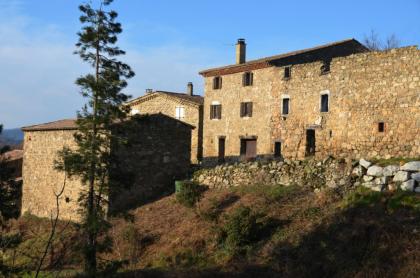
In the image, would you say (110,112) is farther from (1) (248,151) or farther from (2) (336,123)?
(1) (248,151)

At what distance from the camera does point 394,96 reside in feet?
81.6

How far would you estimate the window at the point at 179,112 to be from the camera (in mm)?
43125

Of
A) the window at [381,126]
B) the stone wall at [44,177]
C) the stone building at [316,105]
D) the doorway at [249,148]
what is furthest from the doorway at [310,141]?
the stone wall at [44,177]

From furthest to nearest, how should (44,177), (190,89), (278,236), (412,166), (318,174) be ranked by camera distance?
(190,89), (44,177), (318,174), (412,166), (278,236)

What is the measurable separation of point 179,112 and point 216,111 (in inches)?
185

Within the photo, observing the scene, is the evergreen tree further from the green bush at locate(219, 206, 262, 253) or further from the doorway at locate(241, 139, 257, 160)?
the doorway at locate(241, 139, 257, 160)

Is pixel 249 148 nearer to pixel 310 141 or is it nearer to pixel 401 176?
pixel 310 141

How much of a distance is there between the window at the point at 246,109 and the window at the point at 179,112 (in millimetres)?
7146

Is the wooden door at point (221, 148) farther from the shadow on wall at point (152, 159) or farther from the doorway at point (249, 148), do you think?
the shadow on wall at point (152, 159)

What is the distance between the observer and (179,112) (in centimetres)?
4325

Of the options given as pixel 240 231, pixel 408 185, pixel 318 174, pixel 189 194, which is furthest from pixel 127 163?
pixel 408 185

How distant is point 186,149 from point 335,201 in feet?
42.3

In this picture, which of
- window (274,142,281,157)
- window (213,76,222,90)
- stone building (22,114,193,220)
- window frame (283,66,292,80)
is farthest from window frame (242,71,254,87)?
stone building (22,114,193,220)

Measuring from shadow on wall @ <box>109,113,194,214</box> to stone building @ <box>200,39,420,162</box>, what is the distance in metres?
7.44
